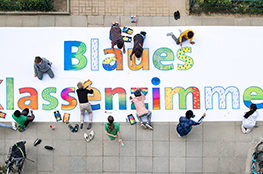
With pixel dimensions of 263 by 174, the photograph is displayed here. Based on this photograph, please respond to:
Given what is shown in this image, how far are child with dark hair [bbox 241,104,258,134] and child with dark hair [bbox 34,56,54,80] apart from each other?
765 centimetres

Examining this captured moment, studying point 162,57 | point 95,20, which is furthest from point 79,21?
point 162,57

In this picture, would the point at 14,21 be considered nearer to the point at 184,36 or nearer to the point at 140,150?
the point at 184,36

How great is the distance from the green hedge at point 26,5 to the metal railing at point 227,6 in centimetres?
571

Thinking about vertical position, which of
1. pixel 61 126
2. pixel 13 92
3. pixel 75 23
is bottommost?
pixel 61 126

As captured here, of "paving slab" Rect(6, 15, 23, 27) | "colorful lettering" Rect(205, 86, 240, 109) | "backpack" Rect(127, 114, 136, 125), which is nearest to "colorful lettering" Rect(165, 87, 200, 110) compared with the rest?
"colorful lettering" Rect(205, 86, 240, 109)

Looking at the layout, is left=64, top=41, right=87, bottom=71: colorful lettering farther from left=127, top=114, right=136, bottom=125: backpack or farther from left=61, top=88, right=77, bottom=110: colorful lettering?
left=127, top=114, right=136, bottom=125: backpack

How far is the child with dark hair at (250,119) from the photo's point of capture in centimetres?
737

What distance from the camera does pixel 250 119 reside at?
7.55 metres

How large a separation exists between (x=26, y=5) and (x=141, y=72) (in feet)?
17.5

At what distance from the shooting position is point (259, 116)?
806 centimetres

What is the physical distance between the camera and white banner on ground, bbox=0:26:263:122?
8016mm

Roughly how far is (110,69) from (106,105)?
57.4 inches

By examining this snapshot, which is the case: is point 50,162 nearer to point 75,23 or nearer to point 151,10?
point 75,23

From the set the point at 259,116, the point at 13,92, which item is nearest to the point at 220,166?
the point at 259,116
